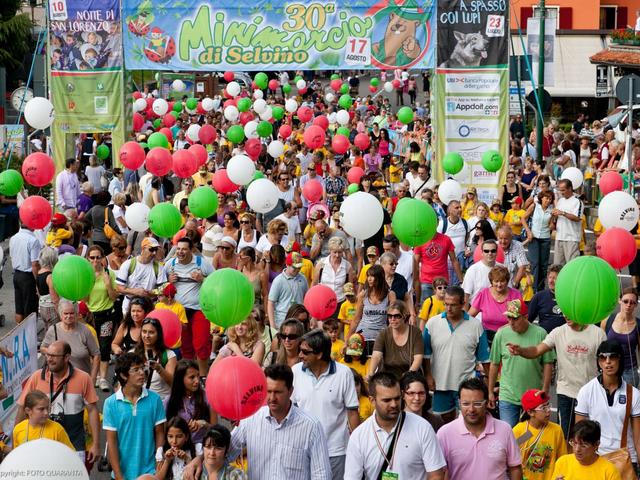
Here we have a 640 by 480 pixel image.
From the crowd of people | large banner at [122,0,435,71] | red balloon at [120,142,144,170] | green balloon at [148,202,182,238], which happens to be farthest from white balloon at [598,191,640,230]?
red balloon at [120,142,144,170]

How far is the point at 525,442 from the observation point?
7504 millimetres

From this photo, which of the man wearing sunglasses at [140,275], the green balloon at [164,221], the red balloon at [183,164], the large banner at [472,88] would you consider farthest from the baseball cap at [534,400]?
the large banner at [472,88]

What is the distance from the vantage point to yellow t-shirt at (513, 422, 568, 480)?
7.49 meters

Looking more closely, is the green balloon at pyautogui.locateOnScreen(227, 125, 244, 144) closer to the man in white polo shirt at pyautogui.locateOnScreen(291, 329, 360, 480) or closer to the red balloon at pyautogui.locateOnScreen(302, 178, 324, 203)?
the red balloon at pyautogui.locateOnScreen(302, 178, 324, 203)

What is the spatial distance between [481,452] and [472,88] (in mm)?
13927

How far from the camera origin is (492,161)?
19.1 metres

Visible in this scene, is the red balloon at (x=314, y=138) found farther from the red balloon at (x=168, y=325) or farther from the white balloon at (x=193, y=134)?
the red balloon at (x=168, y=325)

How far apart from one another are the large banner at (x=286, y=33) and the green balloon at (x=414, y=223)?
318 inches

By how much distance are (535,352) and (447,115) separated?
11363 mm

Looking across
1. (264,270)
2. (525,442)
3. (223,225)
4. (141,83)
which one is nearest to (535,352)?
(525,442)

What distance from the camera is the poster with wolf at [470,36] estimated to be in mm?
19703

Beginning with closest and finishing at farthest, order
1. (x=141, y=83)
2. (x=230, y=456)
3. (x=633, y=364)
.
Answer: (x=230, y=456)
(x=633, y=364)
(x=141, y=83)

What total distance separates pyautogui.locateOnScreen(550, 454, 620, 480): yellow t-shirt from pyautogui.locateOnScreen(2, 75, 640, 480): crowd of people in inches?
0.5

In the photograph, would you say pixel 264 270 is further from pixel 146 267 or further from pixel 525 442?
pixel 525 442
